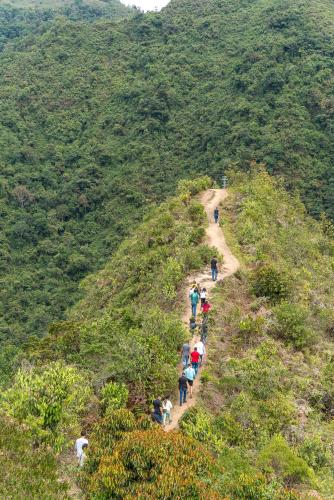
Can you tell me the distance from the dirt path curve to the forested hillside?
34.0 feet

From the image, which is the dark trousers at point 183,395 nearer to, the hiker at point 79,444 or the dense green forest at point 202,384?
the dense green forest at point 202,384

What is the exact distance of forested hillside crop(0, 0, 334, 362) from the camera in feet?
144

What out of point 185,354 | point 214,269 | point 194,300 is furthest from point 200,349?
point 214,269

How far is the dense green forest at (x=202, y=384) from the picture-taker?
9.12 m

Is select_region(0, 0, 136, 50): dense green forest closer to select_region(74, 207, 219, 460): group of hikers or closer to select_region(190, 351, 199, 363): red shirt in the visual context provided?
select_region(74, 207, 219, 460): group of hikers

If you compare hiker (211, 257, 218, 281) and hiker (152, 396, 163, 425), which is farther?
hiker (211, 257, 218, 281)

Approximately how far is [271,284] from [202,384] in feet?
22.6

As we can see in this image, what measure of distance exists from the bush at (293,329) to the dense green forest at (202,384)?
4cm

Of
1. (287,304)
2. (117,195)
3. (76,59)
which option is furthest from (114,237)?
(76,59)

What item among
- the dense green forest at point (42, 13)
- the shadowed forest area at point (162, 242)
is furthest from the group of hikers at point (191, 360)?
the dense green forest at point (42, 13)

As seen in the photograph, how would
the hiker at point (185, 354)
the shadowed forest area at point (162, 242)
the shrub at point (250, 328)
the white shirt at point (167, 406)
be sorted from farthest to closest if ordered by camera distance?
→ the shrub at point (250, 328) < the hiker at point (185, 354) < the white shirt at point (167, 406) < the shadowed forest area at point (162, 242)

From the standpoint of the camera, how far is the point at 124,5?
113625 mm

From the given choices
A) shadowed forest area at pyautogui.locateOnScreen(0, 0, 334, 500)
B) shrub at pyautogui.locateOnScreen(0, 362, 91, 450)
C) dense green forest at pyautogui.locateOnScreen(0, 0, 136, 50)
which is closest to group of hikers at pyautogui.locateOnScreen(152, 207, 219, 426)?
shadowed forest area at pyautogui.locateOnScreen(0, 0, 334, 500)

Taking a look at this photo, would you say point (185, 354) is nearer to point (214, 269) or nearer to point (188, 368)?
point (188, 368)
